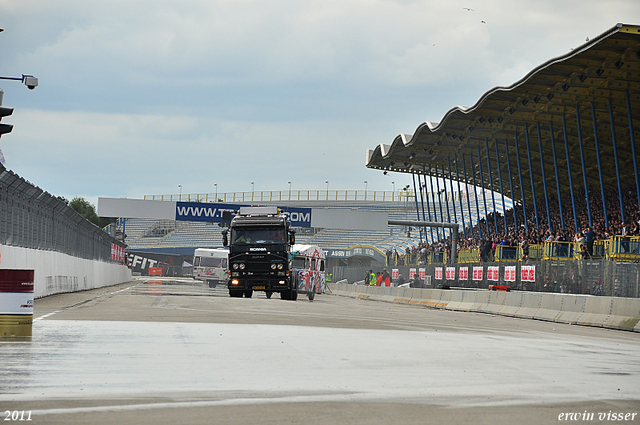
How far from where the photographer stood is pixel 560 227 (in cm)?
4191

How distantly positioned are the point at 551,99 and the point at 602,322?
21045mm

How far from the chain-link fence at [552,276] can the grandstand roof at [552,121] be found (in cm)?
809

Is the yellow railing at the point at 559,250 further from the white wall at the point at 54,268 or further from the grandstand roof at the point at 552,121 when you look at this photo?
the white wall at the point at 54,268

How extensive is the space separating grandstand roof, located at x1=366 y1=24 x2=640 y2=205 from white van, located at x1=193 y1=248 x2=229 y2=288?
13256 millimetres

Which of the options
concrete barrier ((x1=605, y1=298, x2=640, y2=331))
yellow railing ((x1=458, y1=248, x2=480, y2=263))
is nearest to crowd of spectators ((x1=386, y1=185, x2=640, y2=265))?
yellow railing ((x1=458, y1=248, x2=480, y2=263))

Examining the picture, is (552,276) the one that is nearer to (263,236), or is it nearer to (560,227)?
(263,236)

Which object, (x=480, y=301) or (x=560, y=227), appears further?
(x=560, y=227)

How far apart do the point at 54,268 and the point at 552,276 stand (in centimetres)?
1726

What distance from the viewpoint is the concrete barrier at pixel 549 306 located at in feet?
66.4

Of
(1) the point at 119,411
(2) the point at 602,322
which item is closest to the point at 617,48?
(2) the point at 602,322

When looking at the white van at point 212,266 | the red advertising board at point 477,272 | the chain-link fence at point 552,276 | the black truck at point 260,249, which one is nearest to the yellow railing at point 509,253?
the chain-link fence at point 552,276

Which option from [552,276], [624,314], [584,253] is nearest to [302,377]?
[624,314]

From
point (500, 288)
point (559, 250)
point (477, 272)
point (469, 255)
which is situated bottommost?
point (500, 288)

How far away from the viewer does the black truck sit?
31016mm
